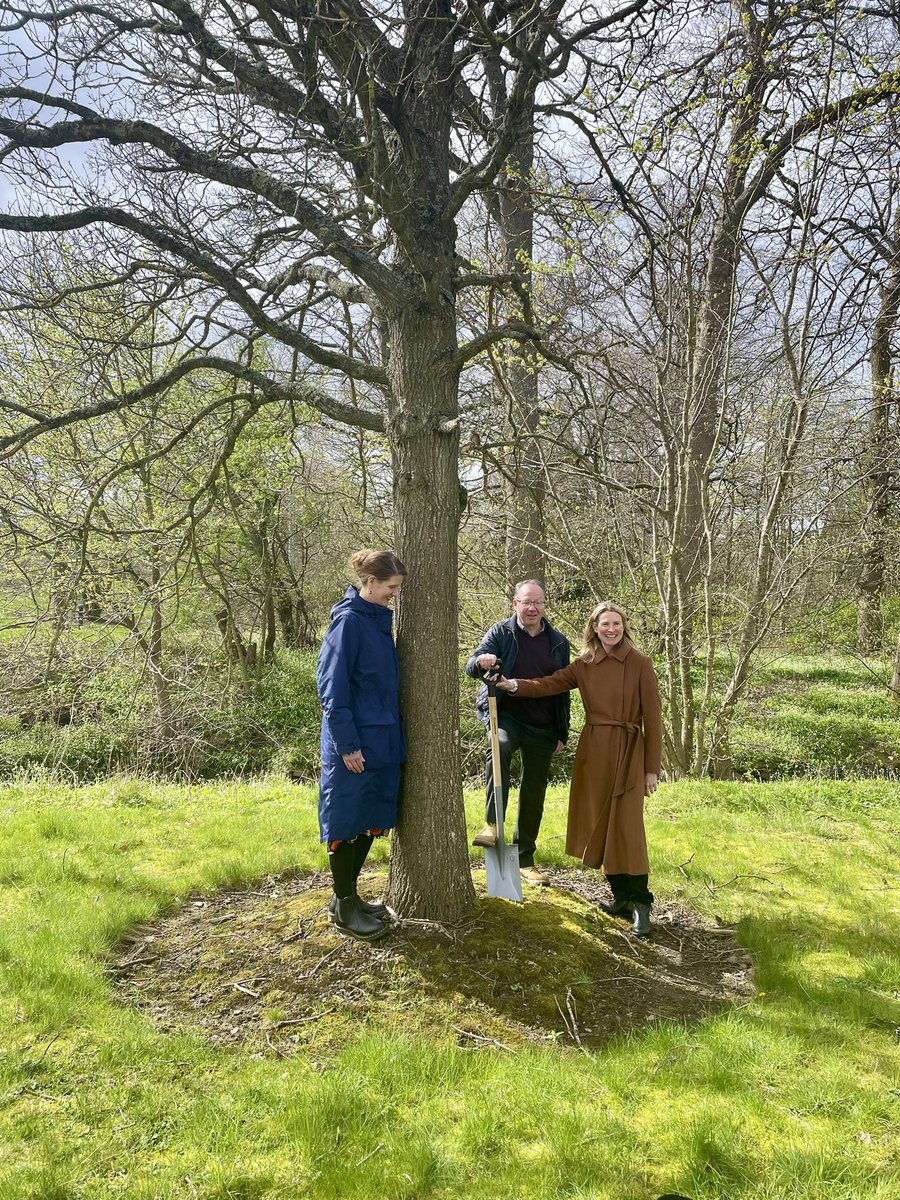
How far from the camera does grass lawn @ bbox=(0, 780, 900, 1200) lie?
2.22 m

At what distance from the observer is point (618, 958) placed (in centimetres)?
370

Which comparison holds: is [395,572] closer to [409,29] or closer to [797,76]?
[409,29]

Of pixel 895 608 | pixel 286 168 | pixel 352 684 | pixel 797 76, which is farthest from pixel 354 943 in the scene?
pixel 895 608

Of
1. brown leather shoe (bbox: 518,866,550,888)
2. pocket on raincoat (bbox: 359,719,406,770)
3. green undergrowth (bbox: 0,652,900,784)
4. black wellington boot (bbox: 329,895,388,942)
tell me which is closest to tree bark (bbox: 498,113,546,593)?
green undergrowth (bbox: 0,652,900,784)

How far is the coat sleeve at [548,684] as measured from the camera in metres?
4.29

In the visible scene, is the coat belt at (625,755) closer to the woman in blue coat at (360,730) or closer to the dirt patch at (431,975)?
the dirt patch at (431,975)

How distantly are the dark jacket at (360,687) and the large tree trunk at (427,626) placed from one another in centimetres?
14

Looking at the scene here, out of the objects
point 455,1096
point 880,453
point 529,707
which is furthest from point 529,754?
point 880,453

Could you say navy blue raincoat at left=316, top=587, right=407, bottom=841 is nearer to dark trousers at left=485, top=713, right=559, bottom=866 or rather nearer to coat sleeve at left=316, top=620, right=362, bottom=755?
coat sleeve at left=316, top=620, right=362, bottom=755

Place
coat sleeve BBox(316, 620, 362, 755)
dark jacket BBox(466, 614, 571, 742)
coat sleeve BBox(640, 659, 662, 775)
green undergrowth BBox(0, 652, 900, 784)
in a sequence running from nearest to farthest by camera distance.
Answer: coat sleeve BBox(316, 620, 362, 755)
coat sleeve BBox(640, 659, 662, 775)
dark jacket BBox(466, 614, 571, 742)
green undergrowth BBox(0, 652, 900, 784)

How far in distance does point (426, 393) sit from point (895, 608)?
14.2 metres

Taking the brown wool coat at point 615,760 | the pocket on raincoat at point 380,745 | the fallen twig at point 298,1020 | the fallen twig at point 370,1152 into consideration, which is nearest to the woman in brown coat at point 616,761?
the brown wool coat at point 615,760

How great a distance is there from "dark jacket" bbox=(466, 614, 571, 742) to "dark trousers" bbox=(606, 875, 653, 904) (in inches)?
34.5

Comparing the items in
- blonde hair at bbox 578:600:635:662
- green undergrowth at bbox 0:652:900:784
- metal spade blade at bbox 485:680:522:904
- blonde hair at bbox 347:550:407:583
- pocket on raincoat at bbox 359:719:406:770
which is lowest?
green undergrowth at bbox 0:652:900:784
